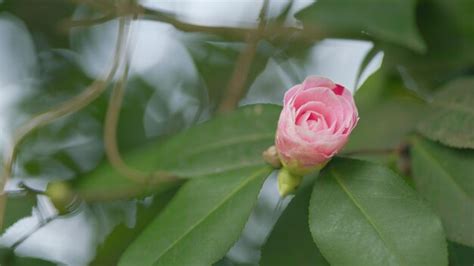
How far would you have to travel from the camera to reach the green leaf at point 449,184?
77cm

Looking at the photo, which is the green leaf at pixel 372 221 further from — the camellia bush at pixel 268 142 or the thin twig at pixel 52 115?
the thin twig at pixel 52 115

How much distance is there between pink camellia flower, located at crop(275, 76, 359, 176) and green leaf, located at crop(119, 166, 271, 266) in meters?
0.06

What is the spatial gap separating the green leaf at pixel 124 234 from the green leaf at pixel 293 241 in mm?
154

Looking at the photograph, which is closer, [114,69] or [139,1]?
[114,69]

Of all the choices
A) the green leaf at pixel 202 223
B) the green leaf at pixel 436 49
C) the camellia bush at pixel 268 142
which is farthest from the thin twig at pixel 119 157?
the green leaf at pixel 436 49

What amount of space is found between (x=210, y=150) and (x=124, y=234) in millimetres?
173

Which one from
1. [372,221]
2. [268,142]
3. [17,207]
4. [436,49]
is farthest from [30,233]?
[436,49]

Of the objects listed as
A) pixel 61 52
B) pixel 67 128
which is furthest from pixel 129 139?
pixel 61 52

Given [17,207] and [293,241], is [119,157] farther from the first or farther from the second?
[293,241]

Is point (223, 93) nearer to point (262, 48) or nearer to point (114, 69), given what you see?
point (262, 48)

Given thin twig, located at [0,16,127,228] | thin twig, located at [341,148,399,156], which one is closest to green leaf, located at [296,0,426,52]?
thin twig, located at [341,148,399,156]

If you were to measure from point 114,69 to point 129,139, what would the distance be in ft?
0.79

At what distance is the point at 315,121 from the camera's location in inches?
27.8

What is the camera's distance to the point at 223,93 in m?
1.31
